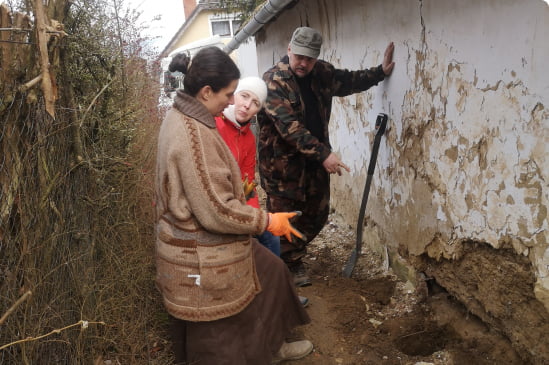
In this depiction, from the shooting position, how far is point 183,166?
5.81ft

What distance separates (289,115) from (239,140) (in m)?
0.53

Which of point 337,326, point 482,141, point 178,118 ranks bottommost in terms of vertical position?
point 337,326

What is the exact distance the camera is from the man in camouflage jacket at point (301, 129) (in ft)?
10.1

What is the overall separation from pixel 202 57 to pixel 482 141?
1511 mm

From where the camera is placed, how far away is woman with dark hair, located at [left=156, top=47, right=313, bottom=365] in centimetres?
179

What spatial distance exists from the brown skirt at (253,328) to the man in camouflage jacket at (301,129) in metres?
0.98

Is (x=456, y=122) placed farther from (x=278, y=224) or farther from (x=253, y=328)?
(x=253, y=328)

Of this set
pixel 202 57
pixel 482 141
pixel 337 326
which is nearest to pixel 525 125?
pixel 482 141

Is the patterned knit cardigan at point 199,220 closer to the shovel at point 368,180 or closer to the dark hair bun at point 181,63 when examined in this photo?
the dark hair bun at point 181,63

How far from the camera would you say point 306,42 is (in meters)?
3.07

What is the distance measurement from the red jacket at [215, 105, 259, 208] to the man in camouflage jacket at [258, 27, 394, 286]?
37 cm

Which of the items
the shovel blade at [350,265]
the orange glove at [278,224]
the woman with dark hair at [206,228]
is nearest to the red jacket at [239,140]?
the woman with dark hair at [206,228]

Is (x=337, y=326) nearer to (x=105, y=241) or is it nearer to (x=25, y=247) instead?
(x=105, y=241)

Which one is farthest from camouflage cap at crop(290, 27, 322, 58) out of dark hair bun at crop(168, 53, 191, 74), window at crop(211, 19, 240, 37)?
window at crop(211, 19, 240, 37)
